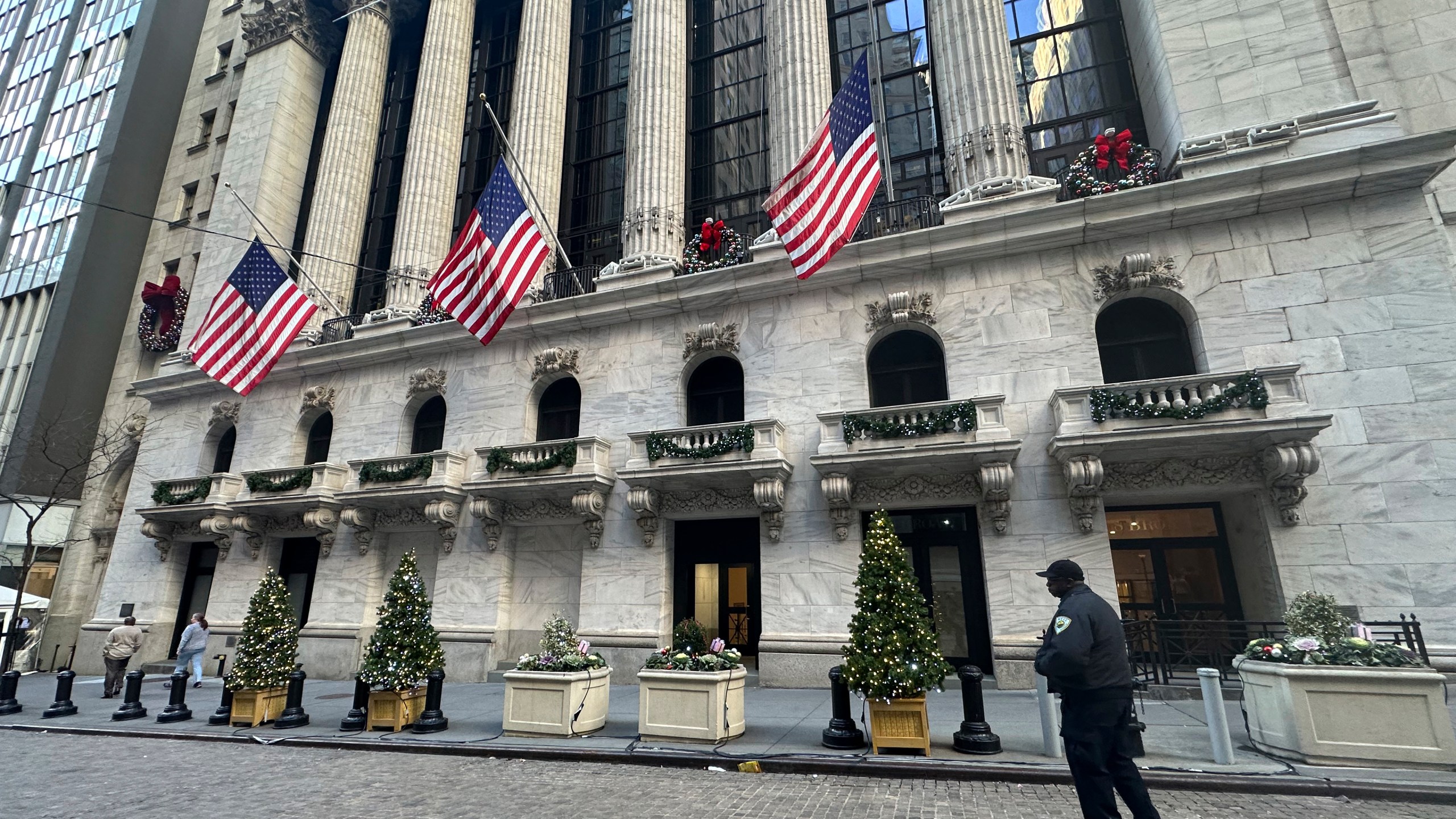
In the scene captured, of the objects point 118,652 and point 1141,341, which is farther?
point 118,652

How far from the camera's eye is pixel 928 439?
45.8ft

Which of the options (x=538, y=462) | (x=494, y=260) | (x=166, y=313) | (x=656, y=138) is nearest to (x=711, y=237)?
Result: (x=656, y=138)

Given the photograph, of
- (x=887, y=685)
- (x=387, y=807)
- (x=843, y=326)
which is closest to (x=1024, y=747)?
(x=887, y=685)

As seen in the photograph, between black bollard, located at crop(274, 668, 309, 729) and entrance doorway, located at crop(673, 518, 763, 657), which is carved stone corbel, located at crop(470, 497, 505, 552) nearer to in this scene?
entrance doorway, located at crop(673, 518, 763, 657)

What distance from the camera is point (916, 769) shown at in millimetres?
7617

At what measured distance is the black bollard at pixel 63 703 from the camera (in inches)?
545

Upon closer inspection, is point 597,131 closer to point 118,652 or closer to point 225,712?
point 225,712

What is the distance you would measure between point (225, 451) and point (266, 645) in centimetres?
1680

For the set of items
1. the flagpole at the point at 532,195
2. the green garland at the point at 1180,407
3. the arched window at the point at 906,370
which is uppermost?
the flagpole at the point at 532,195

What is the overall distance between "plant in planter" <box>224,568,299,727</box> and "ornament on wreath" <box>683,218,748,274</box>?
12186mm

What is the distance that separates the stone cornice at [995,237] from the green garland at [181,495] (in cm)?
604

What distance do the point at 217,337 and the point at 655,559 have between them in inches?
541

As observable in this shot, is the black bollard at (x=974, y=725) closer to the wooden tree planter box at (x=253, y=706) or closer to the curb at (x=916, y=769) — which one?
the curb at (x=916, y=769)

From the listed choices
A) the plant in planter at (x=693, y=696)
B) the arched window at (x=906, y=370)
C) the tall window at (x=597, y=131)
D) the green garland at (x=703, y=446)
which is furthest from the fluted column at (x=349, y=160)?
the plant in planter at (x=693, y=696)
